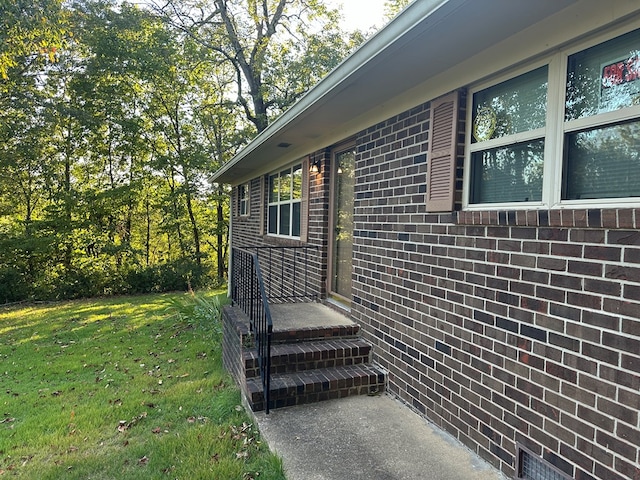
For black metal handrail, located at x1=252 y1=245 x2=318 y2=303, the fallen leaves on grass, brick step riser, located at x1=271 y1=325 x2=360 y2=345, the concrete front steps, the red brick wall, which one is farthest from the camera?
black metal handrail, located at x1=252 y1=245 x2=318 y2=303

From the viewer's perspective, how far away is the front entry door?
15.3 feet

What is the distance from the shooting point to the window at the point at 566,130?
1812 millimetres

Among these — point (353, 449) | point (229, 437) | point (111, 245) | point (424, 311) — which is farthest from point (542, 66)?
point (111, 245)

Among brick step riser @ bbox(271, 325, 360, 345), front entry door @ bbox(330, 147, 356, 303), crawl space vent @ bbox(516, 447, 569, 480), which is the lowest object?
crawl space vent @ bbox(516, 447, 569, 480)

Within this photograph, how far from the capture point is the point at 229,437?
2936mm

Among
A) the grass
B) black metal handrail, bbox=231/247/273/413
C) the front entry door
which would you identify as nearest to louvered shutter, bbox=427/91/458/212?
black metal handrail, bbox=231/247/273/413

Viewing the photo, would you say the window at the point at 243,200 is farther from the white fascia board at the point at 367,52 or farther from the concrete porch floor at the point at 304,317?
the white fascia board at the point at 367,52

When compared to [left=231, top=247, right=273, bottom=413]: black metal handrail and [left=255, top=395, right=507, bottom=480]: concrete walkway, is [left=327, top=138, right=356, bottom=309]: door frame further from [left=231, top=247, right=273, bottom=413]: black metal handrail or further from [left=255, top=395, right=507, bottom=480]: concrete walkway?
[left=255, top=395, right=507, bottom=480]: concrete walkway

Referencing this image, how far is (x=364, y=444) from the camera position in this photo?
104 inches

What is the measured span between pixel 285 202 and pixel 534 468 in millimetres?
5333

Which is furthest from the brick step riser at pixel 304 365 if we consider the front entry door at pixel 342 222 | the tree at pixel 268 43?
Result: the tree at pixel 268 43

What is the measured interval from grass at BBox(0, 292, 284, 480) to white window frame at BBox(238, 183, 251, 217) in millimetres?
2974

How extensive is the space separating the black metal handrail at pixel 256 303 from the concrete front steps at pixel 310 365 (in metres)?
0.11

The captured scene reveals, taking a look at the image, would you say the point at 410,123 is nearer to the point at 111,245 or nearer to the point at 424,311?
the point at 424,311
